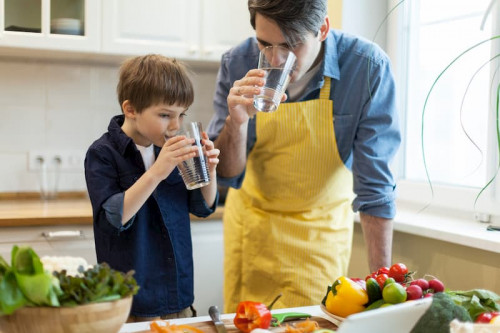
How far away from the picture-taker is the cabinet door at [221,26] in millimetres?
2951

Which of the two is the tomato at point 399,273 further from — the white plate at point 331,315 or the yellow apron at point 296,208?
the yellow apron at point 296,208

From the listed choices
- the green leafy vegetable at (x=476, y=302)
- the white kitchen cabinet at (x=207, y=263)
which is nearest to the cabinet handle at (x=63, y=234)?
the white kitchen cabinet at (x=207, y=263)

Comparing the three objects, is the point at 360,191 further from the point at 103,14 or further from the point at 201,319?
the point at 103,14

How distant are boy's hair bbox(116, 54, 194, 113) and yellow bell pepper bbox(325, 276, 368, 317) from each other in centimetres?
57

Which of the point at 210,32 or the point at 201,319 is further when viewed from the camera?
the point at 210,32

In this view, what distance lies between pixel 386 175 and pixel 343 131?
0.20 metres

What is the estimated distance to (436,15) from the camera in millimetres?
2496

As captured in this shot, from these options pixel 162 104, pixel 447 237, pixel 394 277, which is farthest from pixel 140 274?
pixel 447 237

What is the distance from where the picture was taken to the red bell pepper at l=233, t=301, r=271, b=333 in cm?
121

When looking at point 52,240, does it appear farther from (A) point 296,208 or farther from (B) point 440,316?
(B) point 440,316

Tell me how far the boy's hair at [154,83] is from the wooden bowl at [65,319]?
66 cm

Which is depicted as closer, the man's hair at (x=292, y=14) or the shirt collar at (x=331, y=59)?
the man's hair at (x=292, y=14)

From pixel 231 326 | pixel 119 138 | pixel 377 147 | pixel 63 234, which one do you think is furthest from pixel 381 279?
pixel 63 234

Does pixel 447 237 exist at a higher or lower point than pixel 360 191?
lower
